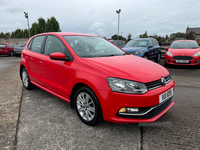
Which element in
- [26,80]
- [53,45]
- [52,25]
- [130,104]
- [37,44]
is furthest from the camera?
[52,25]

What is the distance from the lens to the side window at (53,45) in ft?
10.2

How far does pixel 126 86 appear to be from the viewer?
2.15 m

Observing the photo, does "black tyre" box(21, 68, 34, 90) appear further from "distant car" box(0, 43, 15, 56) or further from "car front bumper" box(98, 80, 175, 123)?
"distant car" box(0, 43, 15, 56)

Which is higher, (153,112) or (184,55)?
(184,55)

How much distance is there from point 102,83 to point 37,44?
2.55 metres

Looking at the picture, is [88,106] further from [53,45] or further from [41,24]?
[41,24]

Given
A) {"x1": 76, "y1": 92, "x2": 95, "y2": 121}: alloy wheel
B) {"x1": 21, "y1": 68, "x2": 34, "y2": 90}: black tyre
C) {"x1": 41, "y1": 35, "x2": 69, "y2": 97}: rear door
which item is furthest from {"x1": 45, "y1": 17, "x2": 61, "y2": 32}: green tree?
{"x1": 76, "y1": 92, "x2": 95, "y2": 121}: alloy wheel

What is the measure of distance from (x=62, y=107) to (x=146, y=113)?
1877mm

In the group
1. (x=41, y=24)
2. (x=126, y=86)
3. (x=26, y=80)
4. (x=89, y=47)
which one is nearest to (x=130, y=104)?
(x=126, y=86)

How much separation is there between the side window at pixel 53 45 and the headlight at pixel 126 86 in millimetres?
1329

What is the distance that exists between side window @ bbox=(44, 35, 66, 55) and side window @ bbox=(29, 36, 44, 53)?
30 cm

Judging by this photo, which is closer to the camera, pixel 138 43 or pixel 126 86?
pixel 126 86

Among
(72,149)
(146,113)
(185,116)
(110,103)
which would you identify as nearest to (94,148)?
(72,149)

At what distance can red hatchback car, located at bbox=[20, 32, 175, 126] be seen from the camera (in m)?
2.16
